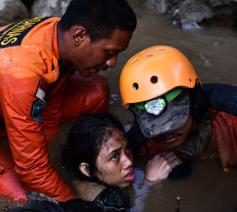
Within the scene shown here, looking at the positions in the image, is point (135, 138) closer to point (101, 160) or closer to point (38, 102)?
point (101, 160)

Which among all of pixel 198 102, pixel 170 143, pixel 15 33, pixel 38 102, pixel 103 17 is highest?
pixel 103 17

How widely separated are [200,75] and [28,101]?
209cm

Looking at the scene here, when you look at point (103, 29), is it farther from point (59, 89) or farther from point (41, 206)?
point (41, 206)

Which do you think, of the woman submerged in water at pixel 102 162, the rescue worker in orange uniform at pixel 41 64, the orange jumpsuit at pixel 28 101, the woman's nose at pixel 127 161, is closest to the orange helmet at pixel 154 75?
the rescue worker in orange uniform at pixel 41 64

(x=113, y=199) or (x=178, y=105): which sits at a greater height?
(x=178, y=105)

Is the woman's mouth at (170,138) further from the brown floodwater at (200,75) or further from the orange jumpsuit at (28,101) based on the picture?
the orange jumpsuit at (28,101)

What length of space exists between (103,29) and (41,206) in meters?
1.48

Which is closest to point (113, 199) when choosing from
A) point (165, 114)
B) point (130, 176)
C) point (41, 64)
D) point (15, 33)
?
point (130, 176)

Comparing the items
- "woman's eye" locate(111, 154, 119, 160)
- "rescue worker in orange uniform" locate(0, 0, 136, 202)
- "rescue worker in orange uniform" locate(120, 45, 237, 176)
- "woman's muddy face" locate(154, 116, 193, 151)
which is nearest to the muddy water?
"rescue worker in orange uniform" locate(120, 45, 237, 176)

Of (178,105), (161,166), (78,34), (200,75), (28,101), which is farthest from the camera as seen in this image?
(200,75)

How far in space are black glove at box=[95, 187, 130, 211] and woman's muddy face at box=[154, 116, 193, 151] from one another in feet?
1.60

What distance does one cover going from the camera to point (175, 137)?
3203 mm

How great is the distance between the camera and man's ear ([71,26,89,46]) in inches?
120

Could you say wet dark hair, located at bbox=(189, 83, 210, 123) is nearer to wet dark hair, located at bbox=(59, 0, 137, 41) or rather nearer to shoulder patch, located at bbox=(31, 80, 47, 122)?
wet dark hair, located at bbox=(59, 0, 137, 41)
